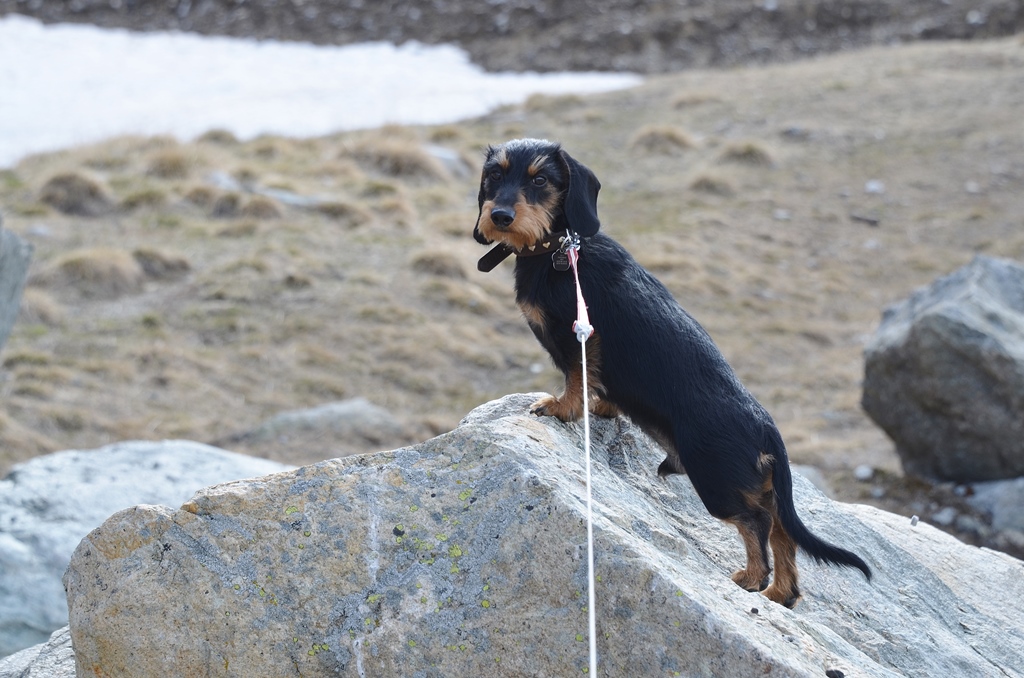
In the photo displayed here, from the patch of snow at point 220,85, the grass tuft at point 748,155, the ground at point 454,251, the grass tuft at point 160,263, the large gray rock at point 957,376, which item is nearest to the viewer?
the large gray rock at point 957,376

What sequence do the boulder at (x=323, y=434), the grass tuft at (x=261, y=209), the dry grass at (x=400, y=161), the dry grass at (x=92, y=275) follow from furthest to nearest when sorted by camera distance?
the dry grass at (x=400, y=161), the grass tuft at (x=261, y=209), the dry grass at (x=92, y=275), the boulder at (x=323, y=434)

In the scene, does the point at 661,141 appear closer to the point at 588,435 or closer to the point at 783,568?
the point at 783,568

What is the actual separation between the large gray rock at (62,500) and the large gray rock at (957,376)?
496 centimetres

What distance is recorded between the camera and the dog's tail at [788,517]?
3.46 meters

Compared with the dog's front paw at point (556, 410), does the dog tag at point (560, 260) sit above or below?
above

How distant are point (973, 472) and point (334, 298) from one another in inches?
281

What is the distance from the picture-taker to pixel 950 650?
3.58 metres

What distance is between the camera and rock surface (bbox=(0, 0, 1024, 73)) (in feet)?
86.8

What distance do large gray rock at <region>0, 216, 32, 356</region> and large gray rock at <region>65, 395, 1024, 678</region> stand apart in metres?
5.48

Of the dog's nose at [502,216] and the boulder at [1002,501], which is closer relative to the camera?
the dog's nose at [502,216]

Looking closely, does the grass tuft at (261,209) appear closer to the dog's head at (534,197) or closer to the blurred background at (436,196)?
the blurred background at (436,196)

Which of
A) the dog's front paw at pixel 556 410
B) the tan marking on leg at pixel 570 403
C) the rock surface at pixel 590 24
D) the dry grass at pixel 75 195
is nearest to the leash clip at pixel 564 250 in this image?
the tan marking on leg at pixel 570 403

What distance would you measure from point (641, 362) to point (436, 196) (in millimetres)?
12717

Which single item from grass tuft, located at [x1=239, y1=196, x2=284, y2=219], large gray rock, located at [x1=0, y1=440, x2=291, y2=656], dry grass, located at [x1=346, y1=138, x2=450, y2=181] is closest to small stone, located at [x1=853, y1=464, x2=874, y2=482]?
large gray rock, located at [x1=0, y1=440, x2=291, y2=656]
